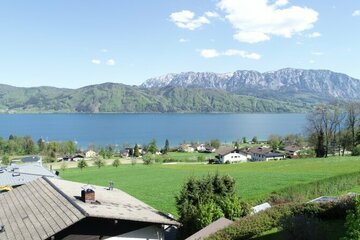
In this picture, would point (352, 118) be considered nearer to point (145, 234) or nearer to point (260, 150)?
point (260, 150)

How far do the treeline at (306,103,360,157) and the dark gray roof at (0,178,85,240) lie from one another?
60.4 m

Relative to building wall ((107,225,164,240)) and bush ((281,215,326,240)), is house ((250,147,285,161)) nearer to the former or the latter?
A: building wall ((107,225,164,240))

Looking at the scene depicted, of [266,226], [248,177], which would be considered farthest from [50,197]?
[248,177]

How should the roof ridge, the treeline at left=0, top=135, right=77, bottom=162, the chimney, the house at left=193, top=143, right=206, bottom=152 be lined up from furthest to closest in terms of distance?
the house at left=193, top=143, right=206, bottom=152 < the treeline at left=0, top=135, right=77, bottom=162 < the chimney < the roof ridge

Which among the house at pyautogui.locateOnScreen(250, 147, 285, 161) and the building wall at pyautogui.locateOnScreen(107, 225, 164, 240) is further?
the house at pyautogui.locateOnScreen(250, 147, 285, 161)

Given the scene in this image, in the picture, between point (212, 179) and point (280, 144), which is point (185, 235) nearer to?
point (212, 179)

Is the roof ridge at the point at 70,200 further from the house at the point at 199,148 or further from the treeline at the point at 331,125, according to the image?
the house at the point at 199,148

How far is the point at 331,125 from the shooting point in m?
77.6

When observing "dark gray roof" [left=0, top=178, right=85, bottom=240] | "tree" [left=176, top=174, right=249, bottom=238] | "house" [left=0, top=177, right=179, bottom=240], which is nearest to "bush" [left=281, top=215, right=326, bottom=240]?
"tree" [left=176, top=174, right=249, bottom=238]

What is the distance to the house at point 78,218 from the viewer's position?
17328 mm

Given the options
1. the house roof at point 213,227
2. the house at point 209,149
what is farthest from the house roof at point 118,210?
the house at point 209,149

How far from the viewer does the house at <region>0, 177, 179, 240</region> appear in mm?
17328

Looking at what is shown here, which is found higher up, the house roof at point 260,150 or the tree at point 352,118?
the tree at point 352,118

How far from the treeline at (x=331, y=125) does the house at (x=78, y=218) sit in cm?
5964
